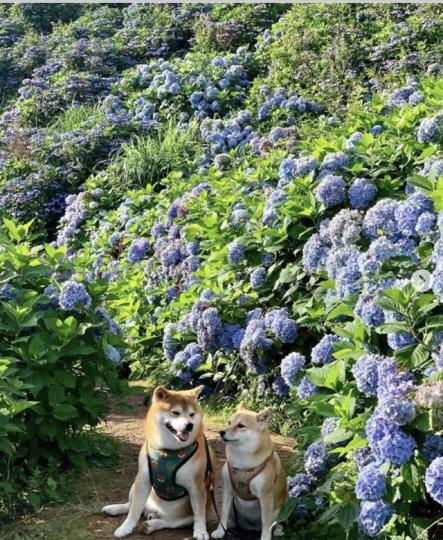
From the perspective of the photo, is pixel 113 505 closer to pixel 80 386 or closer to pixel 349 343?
pixel 80 386

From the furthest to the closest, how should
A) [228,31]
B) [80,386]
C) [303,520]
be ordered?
1. [228,31]
2. [80,386]
3. [303,520]

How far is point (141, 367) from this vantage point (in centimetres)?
688

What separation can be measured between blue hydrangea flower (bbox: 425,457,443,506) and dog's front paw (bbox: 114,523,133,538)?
1682 mm

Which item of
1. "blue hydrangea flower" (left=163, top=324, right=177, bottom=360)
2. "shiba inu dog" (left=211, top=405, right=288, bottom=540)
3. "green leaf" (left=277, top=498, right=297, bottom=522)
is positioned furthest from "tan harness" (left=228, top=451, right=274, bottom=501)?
"blue hydrangea flower" (left=163, top=324, right=177, bottom=360)

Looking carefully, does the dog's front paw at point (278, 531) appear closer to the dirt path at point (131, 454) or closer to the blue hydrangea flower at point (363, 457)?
the dirt path at point (131, 454)

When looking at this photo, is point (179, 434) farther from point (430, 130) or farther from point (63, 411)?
point (430, 130)

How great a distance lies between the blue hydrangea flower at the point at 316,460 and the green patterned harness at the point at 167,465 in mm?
530

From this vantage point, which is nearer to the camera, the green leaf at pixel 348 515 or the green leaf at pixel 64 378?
the green leaf at pixel 348 515

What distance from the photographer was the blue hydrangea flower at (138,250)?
315 inches

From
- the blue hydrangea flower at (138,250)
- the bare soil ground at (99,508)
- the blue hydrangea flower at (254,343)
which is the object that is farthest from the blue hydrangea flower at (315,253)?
the blue hydrangea flower at (138,250)

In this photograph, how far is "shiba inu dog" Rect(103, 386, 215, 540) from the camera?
4.05 meters

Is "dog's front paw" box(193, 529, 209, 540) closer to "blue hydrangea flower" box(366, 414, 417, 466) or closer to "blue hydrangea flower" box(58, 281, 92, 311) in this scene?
"blue hydrangea flower" box(366, 414, 417, 466)

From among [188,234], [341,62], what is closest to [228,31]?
[341,62]

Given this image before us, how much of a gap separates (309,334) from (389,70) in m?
5.50
